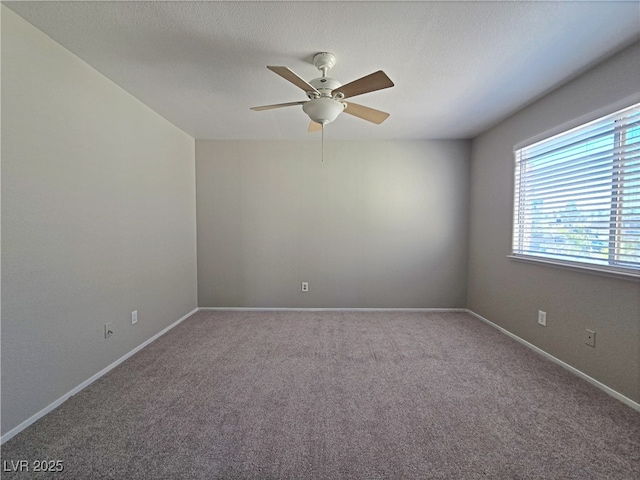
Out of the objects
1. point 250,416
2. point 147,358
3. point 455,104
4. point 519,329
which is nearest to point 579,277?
point 519,329

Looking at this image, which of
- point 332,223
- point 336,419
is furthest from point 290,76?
point 332,223

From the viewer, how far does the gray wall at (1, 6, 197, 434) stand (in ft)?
4.90

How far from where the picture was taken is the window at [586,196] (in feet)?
5.82

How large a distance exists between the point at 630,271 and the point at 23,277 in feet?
12.4

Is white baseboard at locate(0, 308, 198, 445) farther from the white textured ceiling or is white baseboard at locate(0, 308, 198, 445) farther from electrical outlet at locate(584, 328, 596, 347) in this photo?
electrical outlet at locate(584, 328, 596, 347)

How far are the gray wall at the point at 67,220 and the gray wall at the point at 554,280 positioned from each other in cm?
377

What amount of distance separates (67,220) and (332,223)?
2.71 m

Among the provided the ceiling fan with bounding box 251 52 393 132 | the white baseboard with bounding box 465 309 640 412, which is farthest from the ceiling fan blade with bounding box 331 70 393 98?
the white baseboard with bounding box 465 309 640 412

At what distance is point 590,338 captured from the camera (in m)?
2.00

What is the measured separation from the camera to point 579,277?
210cm

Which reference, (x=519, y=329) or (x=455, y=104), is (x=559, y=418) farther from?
(x=455, y=104)

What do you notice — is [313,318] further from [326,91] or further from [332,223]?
[326,91]

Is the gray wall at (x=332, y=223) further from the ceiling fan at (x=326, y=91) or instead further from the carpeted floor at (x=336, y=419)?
the ceiling fan at (x=326, y=91)

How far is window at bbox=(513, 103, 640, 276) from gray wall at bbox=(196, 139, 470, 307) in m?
1.06
